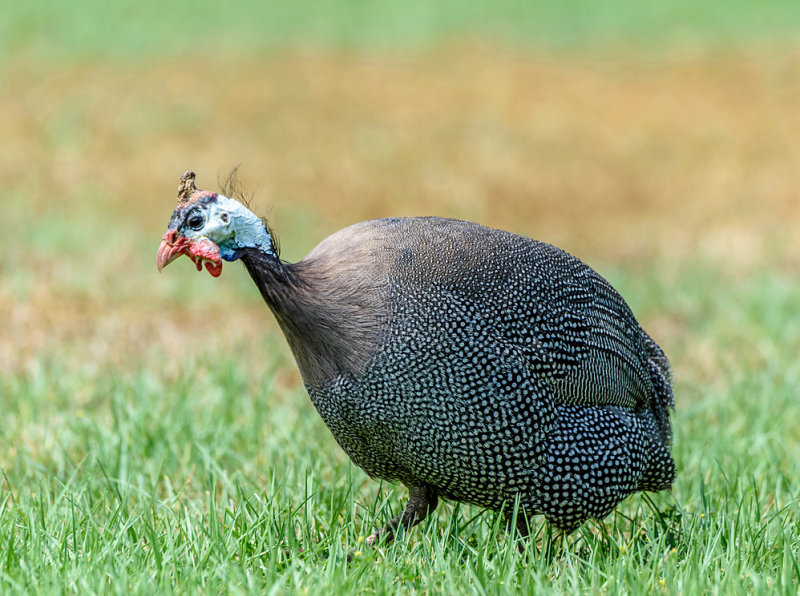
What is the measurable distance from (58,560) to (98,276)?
382 centimetres

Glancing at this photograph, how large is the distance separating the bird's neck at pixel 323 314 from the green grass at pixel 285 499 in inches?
17.3

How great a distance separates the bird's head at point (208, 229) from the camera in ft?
8.96

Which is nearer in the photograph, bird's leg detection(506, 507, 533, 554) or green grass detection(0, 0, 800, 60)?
bird's leg detection(506, 507, 533, 554)

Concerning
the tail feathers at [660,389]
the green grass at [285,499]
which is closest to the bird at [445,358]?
the green grass at [285,499]

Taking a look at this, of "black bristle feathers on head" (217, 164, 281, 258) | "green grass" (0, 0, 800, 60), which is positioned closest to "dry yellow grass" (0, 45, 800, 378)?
"green grass" (0, 0, 800, 60)

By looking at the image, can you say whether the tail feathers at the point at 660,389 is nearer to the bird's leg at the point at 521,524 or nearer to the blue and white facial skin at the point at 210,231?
the bird's leg at the point at 521,524

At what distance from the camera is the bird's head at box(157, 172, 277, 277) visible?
2.73 metres

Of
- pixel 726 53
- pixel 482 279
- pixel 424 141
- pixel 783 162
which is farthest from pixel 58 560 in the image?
pixel 726 53

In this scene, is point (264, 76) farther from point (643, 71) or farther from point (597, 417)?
point (597, 417)

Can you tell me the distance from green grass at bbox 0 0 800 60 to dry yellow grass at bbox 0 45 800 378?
1191mm

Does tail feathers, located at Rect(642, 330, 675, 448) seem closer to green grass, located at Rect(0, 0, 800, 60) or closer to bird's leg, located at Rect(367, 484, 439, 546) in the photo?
bird's leg, located at Rect(367, 484, 439, 546)

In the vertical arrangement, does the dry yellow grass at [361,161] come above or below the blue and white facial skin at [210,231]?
above

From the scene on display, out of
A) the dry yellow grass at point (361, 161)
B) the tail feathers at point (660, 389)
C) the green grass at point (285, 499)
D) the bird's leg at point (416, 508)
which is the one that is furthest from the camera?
the dry yellow grass at point (361, 161)

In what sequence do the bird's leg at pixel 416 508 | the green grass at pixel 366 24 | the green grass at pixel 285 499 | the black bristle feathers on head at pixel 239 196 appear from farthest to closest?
1. the green grass at pixel 366 24
2. the bird's leg at pixel 416 508
3. the black bristle feathers on head at pixel 239 196
4. the green grass at pixel 285 499
